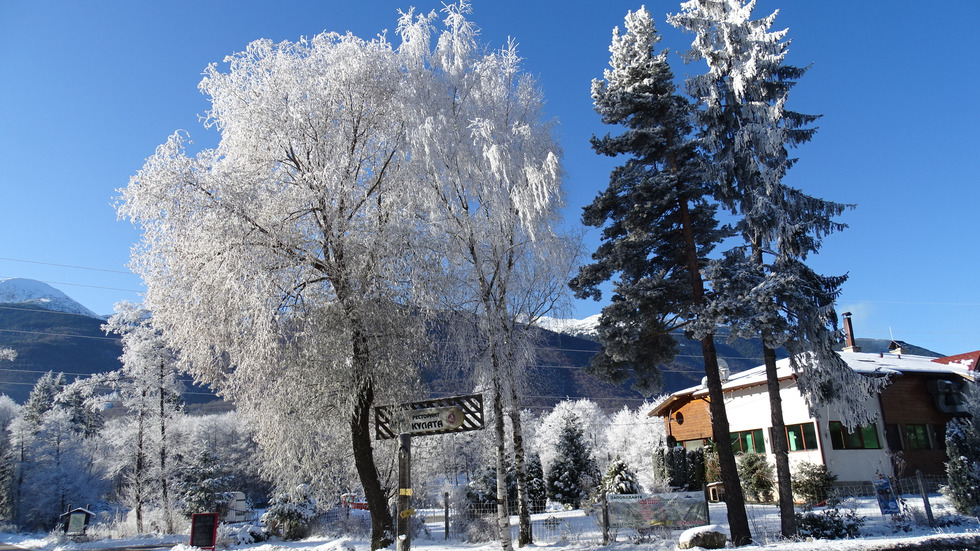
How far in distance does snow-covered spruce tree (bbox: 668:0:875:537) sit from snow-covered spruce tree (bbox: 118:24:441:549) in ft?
24.5

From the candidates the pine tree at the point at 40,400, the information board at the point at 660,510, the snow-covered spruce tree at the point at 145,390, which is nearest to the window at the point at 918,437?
the information board at the point at 660,510

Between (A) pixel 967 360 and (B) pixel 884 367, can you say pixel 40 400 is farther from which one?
(A) pixel 967 360

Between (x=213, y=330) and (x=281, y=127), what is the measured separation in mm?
5025

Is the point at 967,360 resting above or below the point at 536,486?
above

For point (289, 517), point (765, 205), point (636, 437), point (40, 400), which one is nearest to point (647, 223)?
point (765, 205)

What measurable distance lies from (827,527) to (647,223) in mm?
8233

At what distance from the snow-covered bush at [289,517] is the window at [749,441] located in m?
18.7

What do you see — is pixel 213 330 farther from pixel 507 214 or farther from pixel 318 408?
pixel 507 214

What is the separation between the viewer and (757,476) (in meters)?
23.1

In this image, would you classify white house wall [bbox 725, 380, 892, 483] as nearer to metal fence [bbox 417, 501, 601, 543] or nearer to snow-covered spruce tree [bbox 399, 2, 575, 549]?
metal fence [bbox 417, 501, 601, 543]

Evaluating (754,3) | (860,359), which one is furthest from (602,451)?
(754,3)

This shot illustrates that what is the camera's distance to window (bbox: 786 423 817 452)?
22469mm

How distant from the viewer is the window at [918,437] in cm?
2327

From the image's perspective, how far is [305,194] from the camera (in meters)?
13.0
